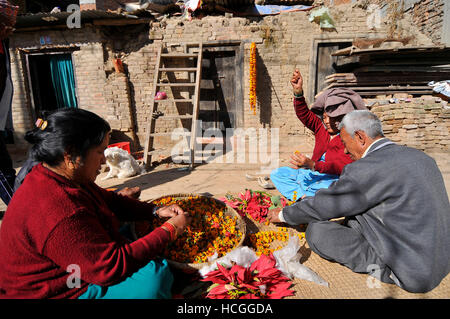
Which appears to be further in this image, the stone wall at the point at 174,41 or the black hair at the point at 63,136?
the stone wall at the point at 174,41

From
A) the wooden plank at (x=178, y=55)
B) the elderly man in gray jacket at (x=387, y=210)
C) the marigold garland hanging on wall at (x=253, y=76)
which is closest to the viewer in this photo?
the elderly man in gray jacket at (x=387, y=210)

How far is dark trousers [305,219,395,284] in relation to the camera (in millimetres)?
1891

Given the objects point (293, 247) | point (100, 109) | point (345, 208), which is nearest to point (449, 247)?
point (345, 208)

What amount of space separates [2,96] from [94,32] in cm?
407

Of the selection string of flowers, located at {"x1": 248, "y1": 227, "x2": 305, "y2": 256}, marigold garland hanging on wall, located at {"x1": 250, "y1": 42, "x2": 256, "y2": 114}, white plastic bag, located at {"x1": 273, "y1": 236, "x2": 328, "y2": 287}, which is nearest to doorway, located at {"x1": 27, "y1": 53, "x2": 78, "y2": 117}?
marigold garland hanging on wall, located at {"x1": 250, "y1": 42, "x2": 256, "y2": 114}

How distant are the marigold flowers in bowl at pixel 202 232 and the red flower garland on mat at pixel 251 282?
185 mm

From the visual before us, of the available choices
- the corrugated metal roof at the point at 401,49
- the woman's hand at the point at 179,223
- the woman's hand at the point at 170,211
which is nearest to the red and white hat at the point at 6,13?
the woman's hand at the point at 170,211

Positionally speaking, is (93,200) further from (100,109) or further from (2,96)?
(100,109)

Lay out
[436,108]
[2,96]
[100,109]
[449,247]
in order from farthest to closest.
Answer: [100,109] → [436,108] → [2,96] → [449,247]

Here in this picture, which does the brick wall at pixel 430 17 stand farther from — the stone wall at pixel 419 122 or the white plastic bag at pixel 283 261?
the white plastic bag at pixel 283 261

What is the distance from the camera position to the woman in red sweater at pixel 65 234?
1.22 m

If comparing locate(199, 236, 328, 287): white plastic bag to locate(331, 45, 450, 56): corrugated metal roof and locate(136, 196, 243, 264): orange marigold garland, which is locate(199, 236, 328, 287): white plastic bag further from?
locate(331, 45, 450, 56): corrugated metal roof

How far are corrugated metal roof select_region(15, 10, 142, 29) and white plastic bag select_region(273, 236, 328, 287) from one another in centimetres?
603

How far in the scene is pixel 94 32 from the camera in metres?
6.34
